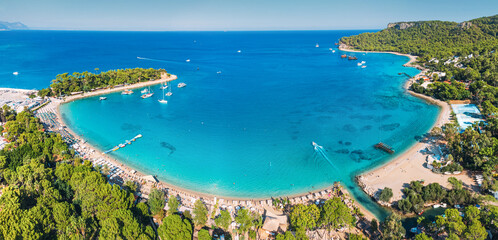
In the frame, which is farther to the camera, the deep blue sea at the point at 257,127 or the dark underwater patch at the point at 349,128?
the dark underwater patch at the point at 349,128

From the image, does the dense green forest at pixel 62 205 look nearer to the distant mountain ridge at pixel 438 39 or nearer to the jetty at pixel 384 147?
the jetty at pixel 384 147

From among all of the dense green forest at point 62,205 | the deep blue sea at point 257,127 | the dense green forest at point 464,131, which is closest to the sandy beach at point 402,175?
the dense green forest at point 464,131

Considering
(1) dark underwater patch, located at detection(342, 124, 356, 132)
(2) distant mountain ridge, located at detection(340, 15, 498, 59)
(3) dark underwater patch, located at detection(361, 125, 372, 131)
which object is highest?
(2) distant mountain ridge, located at detection(340, 15, 498, 59)

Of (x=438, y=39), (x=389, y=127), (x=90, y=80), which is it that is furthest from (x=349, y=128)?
(x=438, y=39)

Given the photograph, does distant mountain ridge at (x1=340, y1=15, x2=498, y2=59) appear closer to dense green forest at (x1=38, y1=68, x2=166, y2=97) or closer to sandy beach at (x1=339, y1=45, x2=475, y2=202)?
sandy beach at (x1=339, y1=45, x2=475, y2=202)

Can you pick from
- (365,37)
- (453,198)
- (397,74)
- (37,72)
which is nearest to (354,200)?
(453,198)

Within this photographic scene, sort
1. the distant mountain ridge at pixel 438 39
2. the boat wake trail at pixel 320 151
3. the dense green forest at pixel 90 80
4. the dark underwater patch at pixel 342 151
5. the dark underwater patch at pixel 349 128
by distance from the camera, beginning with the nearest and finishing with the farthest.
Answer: the boat wake trail at pixel 320 151, the dark underwater patch at pixel 342 151, the dark underwater patch at pixel 349 128, the dense green forest at pixel 90 80, the distant mountain ridge at pixel 438 39

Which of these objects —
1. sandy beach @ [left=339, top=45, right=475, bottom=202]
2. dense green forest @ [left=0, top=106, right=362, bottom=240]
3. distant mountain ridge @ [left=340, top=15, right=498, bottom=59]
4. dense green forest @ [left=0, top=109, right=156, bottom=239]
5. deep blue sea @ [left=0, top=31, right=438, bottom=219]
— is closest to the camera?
dense green forest @ [left=0, top=109, right=156, bottom=239]

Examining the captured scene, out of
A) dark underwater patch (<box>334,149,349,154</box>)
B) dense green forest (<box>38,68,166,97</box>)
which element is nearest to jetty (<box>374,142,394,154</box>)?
dark underwater patch (<box>334,149,349,154</box>)
